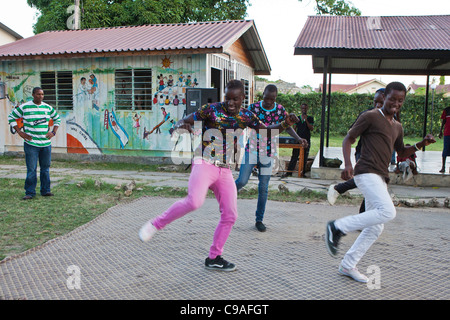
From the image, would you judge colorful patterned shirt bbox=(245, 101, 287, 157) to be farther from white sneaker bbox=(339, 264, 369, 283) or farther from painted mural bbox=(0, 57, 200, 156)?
painted mural bbox=(0, 57, 200, 156)

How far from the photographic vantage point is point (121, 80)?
1162 cm

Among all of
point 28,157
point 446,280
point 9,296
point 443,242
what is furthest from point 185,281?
point 28,157

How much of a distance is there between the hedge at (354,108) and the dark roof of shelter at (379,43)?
788cm

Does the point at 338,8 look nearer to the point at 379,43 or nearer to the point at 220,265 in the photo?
the point at 379,43

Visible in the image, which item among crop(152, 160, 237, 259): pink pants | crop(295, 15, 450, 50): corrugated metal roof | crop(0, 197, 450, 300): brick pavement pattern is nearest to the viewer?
crop(0, 197, 450, 300): brick pavement pattern

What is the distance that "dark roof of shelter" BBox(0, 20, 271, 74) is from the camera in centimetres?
1053

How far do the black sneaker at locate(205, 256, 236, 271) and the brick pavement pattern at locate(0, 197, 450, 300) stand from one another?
0.18 ft

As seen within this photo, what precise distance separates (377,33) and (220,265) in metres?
8.63

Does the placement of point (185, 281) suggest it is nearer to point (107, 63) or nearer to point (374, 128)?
point (374, 128)

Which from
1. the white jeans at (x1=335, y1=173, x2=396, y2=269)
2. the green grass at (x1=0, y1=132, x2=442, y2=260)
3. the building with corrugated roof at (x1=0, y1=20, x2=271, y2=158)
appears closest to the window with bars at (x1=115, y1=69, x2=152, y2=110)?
the building with corrugated roof at (x1=0, y1=20, x2=271, y2=158)

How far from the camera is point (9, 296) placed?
3.18 m

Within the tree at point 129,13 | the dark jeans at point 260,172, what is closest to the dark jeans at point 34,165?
the dark jeans at point 260,172

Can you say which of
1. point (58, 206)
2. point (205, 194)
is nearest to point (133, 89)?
point (58, 206)

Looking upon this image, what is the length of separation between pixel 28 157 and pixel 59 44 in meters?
6.94
